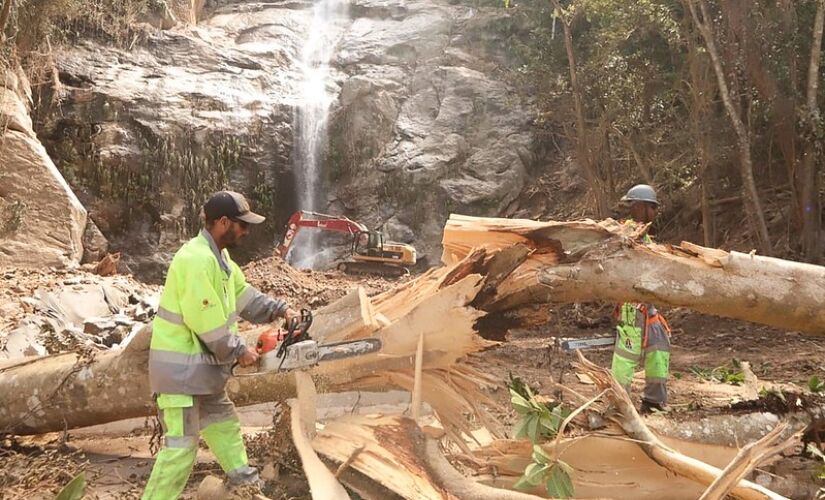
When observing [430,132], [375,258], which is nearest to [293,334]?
[375,258]

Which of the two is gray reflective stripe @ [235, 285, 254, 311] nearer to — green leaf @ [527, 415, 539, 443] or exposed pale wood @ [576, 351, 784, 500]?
green leaf @ [527, 415, 539, 443]

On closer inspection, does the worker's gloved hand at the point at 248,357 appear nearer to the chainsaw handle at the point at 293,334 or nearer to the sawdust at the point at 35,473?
the chainsaw handle at the point at 293,334

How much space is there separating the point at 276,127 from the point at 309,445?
13778mm

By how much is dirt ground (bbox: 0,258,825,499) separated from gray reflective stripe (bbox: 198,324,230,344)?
0.93 m

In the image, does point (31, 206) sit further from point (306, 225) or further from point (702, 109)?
point (702, 109)

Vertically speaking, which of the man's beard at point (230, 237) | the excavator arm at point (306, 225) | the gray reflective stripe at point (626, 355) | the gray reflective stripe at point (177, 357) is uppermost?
the man's beard at point (230, 237)

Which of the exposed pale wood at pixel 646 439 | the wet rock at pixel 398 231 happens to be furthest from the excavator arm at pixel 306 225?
the exposed pale wood at pixel 646 439

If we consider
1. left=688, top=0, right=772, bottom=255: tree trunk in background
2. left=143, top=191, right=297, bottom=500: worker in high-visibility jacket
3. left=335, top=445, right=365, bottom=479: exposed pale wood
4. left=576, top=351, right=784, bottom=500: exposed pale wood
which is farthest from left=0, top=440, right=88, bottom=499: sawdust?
left=688, top=0, right=772, bottom=255: tree trunk in background

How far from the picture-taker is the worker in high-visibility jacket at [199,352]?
9.11ft

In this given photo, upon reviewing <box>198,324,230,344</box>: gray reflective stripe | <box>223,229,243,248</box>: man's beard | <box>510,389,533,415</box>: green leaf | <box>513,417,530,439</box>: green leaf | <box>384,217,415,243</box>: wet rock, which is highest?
<box>223,229,243,248</box>: man's beard

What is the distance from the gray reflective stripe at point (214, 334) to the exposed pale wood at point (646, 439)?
1.62 m

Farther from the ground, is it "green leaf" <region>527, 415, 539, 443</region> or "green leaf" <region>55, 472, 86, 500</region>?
"green leaf" <region>527, 415, 539, 443</region>

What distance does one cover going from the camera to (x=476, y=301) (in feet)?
11.7

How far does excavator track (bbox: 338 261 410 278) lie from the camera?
12.7 metres
